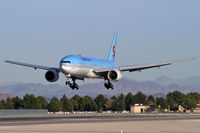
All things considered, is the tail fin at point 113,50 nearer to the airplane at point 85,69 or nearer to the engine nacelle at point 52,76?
the airplane at point 85,69

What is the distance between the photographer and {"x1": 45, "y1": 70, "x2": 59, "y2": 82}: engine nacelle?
10019cm

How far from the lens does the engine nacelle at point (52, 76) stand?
100188 millimetres

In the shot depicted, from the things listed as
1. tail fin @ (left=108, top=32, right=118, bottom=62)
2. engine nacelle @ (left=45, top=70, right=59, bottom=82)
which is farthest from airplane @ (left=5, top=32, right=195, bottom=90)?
tail fin @ (left=108, top=32, right=118, bottom=62)

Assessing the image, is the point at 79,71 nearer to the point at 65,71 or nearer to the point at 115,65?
the point at 65,71

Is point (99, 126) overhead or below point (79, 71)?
below

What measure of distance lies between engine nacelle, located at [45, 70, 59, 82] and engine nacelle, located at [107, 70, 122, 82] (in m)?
11.1

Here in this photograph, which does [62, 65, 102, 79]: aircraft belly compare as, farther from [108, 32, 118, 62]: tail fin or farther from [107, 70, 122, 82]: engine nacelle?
[108, 32, 118, 62]: tail fin

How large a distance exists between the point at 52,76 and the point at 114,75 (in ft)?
43.2

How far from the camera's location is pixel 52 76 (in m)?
100

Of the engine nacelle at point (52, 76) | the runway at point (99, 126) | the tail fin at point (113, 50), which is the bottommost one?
the runway at point (99, 126)

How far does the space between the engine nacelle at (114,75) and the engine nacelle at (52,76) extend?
11101mm

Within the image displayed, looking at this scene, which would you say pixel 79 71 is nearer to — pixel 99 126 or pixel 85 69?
pixel 85 69

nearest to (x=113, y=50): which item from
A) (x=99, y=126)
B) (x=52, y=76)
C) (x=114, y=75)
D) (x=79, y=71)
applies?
(x=114, y=75)

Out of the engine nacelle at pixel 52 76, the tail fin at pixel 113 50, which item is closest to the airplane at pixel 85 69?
the engine nacelle at pixel 52 76
